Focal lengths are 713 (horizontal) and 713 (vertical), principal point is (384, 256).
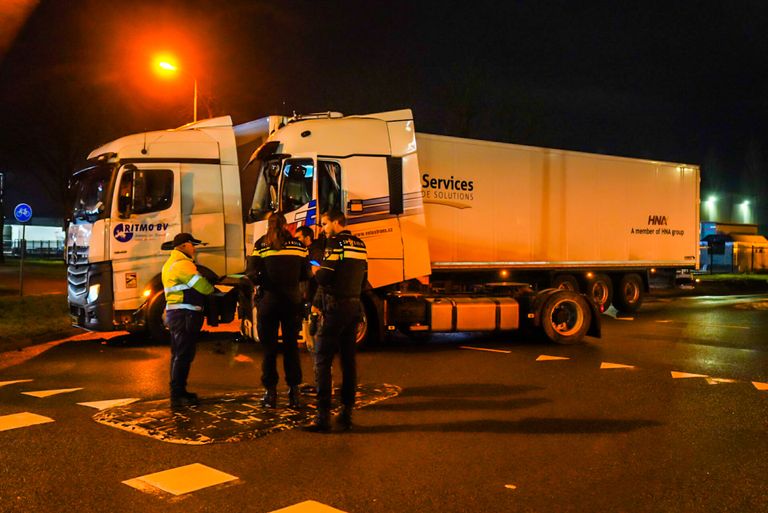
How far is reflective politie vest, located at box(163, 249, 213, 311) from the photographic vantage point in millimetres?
6926

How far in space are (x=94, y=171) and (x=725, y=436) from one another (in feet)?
31.8

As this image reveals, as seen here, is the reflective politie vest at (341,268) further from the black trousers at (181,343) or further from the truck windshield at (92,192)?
the truck windshield at (92,192)

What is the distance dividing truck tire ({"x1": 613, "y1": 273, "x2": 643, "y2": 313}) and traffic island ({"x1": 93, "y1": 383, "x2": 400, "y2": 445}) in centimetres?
958

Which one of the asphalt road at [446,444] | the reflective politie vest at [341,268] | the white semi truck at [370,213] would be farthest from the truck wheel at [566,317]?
the reflective politie vest at [341,268]

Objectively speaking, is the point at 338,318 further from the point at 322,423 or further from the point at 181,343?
the point at 181,343

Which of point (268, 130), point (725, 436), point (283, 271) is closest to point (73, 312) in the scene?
point (268, 130)

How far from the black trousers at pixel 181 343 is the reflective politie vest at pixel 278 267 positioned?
76cm

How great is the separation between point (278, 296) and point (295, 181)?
3822mm

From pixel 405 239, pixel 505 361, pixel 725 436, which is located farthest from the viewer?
pixel 405 239

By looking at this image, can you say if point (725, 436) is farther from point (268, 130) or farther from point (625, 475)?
point (268, 130)

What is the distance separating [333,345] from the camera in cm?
618

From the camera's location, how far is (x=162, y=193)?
11391 millimetres

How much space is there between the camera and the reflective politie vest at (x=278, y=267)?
6754mm

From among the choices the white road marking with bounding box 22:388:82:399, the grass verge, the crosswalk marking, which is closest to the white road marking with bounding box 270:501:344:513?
the white road marking with bounding box 22:388:82:399
